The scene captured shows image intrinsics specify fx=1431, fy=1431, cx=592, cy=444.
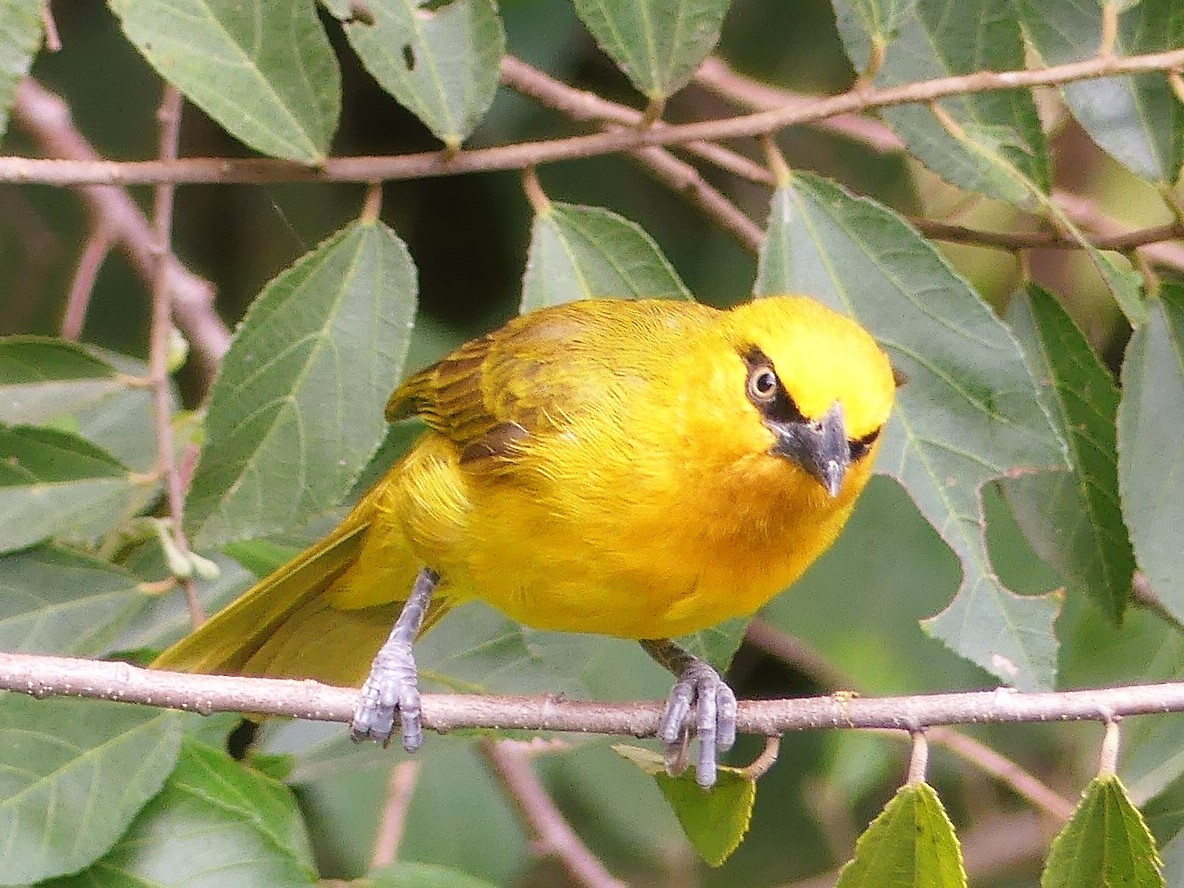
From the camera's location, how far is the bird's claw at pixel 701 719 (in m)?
1.91

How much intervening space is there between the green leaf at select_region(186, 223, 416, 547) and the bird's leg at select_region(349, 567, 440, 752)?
0.26 metres

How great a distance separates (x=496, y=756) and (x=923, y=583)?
1.08 meters

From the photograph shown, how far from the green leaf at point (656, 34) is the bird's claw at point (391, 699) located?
926 millimetres

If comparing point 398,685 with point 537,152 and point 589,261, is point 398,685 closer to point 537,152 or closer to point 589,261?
point 589,261

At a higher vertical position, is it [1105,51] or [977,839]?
[1105,51]

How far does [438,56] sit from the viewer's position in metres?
2.10

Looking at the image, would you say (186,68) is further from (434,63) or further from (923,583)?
(923,583)

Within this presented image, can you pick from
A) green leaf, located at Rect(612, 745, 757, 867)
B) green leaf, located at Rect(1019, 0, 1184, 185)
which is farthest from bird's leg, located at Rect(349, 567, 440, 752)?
green leaf, located at Rect(1019, 0, 1184, 185)

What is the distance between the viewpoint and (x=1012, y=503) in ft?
7.20

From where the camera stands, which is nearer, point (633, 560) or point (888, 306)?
point (633, 560)

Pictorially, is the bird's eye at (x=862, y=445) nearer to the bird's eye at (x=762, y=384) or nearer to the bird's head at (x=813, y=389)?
the bird's head at (x=813, y=389)

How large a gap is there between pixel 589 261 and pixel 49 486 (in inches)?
34.9

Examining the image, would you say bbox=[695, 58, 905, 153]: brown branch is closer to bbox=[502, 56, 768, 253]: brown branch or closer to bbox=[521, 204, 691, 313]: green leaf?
bbox=[502, 56, 768, 253]: brown branch

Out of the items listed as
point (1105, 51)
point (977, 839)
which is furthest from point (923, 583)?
point (1105, 51)
